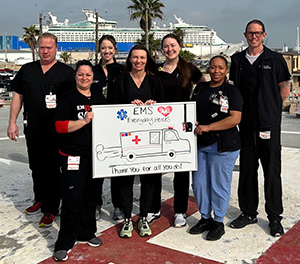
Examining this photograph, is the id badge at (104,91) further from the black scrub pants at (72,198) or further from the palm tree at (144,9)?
the palm tree at (144,9)

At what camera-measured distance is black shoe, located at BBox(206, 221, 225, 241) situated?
3898mm

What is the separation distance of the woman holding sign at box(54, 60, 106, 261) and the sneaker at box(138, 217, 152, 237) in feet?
2.22

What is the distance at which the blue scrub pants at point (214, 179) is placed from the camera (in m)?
3.86

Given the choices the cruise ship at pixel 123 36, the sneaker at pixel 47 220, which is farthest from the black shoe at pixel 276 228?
the cruise ship at pixel 123 36

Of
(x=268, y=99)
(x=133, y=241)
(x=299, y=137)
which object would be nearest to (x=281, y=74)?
(x=268, y=99)

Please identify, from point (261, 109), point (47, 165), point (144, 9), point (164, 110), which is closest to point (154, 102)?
point (164, 110)

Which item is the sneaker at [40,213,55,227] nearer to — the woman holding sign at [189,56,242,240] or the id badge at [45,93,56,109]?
the id badge at [45,93,56,109]

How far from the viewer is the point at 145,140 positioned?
3875mm

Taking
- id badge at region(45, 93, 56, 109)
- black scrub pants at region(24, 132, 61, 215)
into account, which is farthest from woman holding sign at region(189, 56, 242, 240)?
black scrub pants at region(24, 132, 61, 215)

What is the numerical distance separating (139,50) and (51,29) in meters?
113

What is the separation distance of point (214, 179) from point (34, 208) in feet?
7.46

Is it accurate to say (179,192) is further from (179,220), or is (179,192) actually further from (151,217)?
(151,217)

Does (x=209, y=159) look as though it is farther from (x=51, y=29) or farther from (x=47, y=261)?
(x=51, y=29)

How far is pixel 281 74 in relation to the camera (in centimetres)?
391
